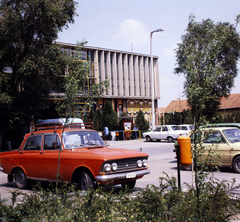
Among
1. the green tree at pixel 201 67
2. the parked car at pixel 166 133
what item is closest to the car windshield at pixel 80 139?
the green tree at pixel 201 67

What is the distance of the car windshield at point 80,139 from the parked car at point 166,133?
20395mm

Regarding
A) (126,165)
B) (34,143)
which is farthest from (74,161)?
(34,143)

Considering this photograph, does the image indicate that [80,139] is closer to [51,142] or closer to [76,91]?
[51,142]

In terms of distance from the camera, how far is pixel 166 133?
29.2 meters

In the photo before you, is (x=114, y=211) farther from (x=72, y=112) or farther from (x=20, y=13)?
(x=20, y=13)

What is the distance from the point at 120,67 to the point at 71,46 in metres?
11.0

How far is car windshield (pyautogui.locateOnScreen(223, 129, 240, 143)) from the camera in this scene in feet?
35.2

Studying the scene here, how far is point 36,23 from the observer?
79.9 ft

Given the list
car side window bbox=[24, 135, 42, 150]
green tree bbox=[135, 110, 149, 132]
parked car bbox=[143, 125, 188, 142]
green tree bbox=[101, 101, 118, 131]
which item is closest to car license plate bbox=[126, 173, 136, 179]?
car side window bbox=[24, 135, 42, 150]

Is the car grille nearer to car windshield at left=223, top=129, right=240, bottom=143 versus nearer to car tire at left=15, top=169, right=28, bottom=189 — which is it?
car tire at left=15, top=169, right=28, bottom=189

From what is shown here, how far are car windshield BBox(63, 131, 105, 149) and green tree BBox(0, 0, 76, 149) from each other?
1614cm

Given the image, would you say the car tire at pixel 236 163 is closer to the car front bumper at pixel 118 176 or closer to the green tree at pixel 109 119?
the car front bumper at pixel 118 176

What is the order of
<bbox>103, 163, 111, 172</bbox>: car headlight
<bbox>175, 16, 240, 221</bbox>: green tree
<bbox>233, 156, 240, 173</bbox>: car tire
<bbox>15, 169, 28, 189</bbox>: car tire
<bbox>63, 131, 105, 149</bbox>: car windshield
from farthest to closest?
<bbox>233, 156, 240, 173</bbox>: car tire
<bbox>15, 169, 28, 189</bbox>: car tire
<bbox>63, 131, 105, 149</bbox>: car windshield
<bbox>103, 163, 111, 172</bbox>: car headlight
<bbox>175, 16, 240, 221</bbox>: green tree

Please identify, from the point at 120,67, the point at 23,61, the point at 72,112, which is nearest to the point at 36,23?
the point at 23,61
